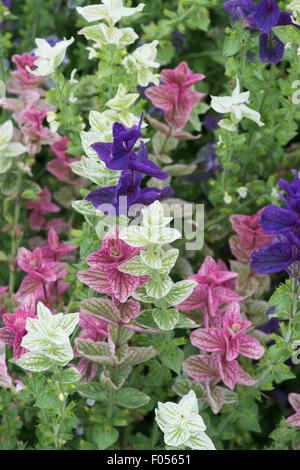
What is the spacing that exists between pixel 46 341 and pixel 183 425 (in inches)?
6.8

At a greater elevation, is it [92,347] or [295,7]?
[295,7]

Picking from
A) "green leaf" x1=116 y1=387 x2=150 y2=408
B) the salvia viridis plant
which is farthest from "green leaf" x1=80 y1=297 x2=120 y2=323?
"green leaf" x1=116 y1=387 x2=150 y2=408

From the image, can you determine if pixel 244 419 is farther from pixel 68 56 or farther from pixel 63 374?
pixel 68 56

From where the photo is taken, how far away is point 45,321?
2.17ft

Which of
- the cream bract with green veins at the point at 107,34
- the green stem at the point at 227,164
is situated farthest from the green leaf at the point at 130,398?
the cream bract with green veins at the point at 107,34

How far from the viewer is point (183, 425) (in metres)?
0.66

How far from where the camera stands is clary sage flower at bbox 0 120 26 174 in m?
0.87

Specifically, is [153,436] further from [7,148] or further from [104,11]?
[104,11]

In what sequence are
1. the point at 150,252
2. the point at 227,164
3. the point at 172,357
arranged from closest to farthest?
1. the point at 150,252
2. the point at 172,357
3. the point at 227,164

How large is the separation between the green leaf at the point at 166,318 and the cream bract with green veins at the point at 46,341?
9cm

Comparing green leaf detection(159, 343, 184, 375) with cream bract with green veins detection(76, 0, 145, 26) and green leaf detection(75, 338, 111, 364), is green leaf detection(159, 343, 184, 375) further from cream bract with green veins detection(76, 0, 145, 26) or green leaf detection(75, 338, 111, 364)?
cream bract with green veins detection(76, 0, 145, 26)

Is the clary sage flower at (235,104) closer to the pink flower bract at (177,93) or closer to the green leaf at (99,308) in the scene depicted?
the pink flower bract at (177,93)

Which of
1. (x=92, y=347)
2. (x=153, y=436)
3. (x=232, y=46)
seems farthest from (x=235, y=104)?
(x=153, y=436)

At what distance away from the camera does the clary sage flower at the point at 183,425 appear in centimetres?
66
